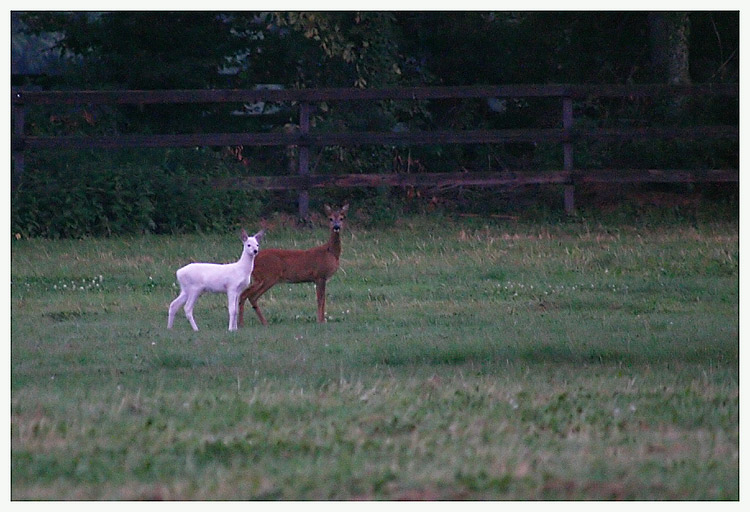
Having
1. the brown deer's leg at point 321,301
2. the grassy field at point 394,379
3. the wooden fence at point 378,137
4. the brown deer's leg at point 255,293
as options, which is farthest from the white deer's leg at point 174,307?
the wooden fence at point 378,137

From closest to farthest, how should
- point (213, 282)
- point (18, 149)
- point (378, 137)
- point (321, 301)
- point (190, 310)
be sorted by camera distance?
point (190, 310), point (213, 282), point (321, 301), point (18, 149), point (378, 137)

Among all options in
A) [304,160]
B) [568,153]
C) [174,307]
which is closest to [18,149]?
[304,160]

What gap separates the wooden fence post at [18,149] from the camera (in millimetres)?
17578

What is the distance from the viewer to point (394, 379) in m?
8.26

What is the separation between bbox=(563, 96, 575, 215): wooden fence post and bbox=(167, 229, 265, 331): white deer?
894 cm

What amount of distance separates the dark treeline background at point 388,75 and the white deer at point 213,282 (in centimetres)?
783

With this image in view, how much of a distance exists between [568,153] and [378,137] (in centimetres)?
300

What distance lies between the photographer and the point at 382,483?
5.55 meters

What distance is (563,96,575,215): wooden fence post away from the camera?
18469mm

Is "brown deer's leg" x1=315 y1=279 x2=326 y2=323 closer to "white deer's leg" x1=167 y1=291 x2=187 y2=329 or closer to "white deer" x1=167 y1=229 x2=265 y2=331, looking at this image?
"white deer" x1=167 y1=229 x2=265 y2=331

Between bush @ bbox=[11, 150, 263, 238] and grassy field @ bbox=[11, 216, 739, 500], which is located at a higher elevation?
bush @ bbox=[11, 150, 263, 238]

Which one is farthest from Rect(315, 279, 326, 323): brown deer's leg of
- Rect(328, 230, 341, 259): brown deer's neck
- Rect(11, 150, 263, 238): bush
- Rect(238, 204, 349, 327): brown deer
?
Rect(11, 150, 263, 238): bush

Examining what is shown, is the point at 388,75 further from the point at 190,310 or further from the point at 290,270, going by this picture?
the point at 190,310

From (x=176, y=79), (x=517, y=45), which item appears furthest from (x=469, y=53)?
(x=176, y=79)
